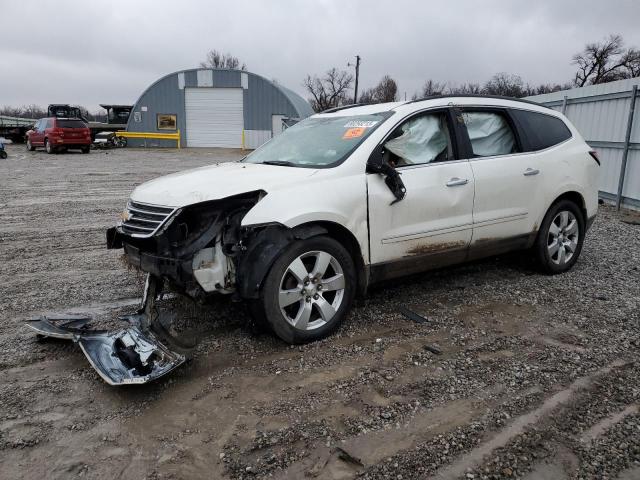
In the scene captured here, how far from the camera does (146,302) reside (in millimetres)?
3861

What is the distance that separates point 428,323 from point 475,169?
146 centimetres

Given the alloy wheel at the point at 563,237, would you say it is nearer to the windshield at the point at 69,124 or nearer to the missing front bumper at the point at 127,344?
the missing front bumper at the point at 127,344

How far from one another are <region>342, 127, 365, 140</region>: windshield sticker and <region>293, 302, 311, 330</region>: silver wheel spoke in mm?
1472

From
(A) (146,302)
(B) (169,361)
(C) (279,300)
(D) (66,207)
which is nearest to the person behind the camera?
(B) (169,361)

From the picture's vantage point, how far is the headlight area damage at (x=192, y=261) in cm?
344

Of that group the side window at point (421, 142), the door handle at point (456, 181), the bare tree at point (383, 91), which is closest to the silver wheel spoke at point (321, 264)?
the side window at point (421, 142)

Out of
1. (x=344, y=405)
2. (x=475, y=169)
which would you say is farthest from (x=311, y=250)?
(x=475, y=169)

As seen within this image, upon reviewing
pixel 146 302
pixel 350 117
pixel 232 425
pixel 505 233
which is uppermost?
pixel 350 117

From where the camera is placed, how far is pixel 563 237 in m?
5.41

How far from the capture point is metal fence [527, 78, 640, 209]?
9977 mm

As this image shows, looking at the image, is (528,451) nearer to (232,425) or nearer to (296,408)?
(296,408)

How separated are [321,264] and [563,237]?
3.12m

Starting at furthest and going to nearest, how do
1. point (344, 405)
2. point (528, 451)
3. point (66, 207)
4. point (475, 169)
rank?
1. point (66, 207)
2. point (475, 169)
3. point (344, 405)
4. point (528, 451)

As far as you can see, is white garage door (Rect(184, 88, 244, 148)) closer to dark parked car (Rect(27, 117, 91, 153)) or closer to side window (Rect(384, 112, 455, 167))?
dark parked car (Rect(27, 117, 91, 153))
